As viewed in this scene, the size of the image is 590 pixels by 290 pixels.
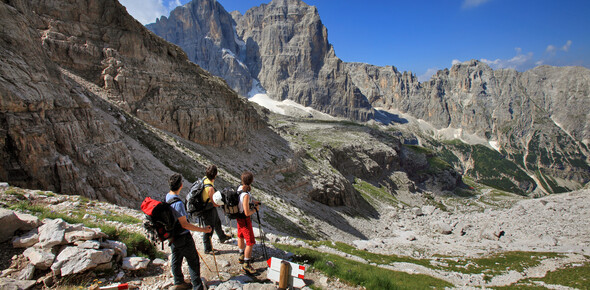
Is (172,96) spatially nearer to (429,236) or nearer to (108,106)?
(108,106)

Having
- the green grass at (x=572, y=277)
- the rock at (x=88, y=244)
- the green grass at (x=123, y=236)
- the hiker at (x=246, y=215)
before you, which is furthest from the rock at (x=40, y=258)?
the green grass at (x=572, y=277)

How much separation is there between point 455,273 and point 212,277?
23430 mm

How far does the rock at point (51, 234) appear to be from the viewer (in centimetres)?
710

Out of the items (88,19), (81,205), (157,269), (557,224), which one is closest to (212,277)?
(157,269)

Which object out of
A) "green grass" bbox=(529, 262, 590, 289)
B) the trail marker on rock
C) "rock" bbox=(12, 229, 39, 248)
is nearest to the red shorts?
the trail marker on rock

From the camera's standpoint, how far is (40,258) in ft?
22.1

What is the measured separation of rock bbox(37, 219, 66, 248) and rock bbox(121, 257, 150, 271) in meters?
1.69

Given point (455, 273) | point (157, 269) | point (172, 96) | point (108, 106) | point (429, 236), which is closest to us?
point (157, 269)

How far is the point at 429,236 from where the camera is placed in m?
48.1

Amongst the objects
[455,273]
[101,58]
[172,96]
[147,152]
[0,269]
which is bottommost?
[455,273]

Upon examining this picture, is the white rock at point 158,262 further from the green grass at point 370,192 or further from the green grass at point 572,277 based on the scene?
the green grass at point 370,192

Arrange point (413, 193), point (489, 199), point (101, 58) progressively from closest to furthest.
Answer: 1. point (101, 58)
2. point (413, 193)
3. point (489, 199)

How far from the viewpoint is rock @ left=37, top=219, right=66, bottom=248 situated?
23.3ft

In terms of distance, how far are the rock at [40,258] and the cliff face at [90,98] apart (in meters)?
10.3
